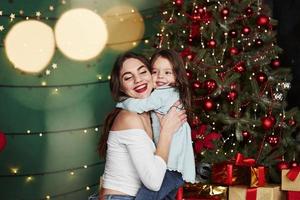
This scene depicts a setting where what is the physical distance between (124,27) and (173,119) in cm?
287

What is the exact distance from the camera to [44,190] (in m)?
4.98

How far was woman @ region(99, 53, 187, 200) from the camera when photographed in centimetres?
222

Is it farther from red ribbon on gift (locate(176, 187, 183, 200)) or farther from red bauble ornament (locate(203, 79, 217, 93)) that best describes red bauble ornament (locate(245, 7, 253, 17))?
red ribbon on gift (locate(176, 187, 183, 200))

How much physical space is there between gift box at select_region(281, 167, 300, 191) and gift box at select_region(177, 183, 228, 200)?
1.38 feet

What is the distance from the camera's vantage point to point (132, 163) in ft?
7.50

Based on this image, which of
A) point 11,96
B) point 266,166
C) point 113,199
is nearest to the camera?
point 113,199

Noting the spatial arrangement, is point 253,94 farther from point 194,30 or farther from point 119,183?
point 119,183

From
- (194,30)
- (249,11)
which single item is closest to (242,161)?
(194,30)

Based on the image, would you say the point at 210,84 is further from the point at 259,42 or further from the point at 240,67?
the point at 259,42

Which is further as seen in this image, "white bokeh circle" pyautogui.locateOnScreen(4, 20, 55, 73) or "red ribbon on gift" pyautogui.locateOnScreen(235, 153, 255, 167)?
"white bokeh circle" pyautogui.locateOnScreen(4, 20, 55, 73)

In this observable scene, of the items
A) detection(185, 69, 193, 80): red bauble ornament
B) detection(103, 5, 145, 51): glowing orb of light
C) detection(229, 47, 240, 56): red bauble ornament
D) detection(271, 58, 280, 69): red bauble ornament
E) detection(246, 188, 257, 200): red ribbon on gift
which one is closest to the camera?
detection(246, 188, 257, 200): red ribbon on gift

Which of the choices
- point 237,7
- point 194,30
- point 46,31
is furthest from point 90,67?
point 237,7

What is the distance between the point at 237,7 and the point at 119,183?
98.2 inches

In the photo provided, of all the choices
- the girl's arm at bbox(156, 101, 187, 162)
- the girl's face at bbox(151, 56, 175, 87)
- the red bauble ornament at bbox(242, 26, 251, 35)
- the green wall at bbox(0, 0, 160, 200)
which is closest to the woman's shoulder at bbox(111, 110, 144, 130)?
the girl's arm at bbox(156, 101, 187, 162)
